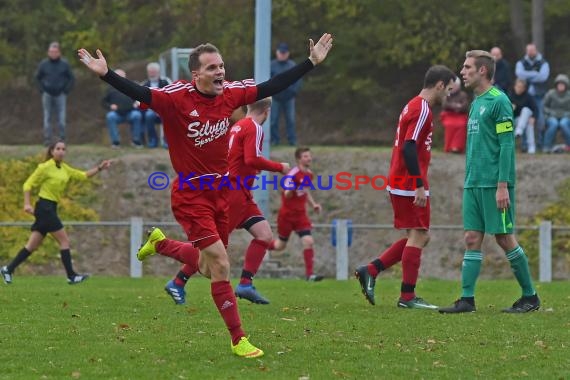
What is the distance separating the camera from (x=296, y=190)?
779 inches

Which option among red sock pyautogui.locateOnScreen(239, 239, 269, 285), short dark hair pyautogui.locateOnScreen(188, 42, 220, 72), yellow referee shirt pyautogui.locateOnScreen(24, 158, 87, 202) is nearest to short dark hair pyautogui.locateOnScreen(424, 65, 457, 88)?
red sock pyautogui.locateOnScreen(239, 239, 269, 285)

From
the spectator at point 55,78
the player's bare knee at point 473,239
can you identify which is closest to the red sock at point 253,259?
the player's bare knee at point 473,239

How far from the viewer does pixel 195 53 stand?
31.9ft

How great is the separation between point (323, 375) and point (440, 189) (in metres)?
19.0

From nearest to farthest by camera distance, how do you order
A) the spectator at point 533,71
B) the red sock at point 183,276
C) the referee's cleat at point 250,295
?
the red sock at point 183,276 → the referee's cleat at point 250,295 → the spectator at point 533,71

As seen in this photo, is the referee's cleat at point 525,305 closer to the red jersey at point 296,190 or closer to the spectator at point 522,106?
the red jersey at point 296,190

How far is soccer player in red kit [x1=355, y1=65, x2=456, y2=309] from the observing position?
40.7ft

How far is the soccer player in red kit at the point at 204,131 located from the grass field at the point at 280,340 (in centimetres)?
78

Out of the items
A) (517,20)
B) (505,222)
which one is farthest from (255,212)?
(517,20)

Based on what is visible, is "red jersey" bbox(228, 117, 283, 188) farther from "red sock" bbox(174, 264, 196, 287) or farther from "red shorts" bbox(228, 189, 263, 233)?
"red sock" bbox(174, 264, 196, 287)

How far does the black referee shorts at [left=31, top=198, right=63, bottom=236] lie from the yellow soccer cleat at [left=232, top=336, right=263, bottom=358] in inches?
347

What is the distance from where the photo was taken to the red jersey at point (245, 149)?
1308cm

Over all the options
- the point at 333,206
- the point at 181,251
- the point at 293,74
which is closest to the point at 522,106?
the point at 333,206

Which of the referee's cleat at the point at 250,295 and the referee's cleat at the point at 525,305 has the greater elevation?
the referee's cleat at the point at 525,305
